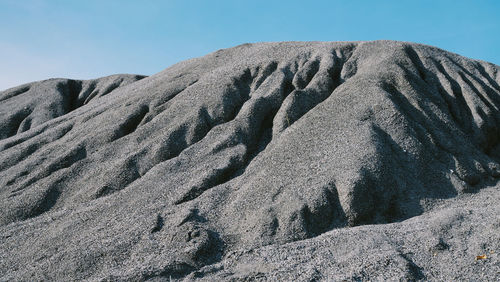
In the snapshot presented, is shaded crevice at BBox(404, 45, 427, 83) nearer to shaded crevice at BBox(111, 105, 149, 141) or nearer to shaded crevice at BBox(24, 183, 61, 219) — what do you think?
shaded crevice at BBox(111, 105, 149, 141)

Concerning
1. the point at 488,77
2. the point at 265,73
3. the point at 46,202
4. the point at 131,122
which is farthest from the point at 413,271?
the point at 488,77

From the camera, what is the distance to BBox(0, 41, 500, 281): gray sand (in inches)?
504

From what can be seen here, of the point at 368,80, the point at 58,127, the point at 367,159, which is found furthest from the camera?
the point at 58,127

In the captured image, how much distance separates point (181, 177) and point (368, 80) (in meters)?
11.4

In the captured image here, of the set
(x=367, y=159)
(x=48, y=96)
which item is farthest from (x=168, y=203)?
(x=48, y=96)

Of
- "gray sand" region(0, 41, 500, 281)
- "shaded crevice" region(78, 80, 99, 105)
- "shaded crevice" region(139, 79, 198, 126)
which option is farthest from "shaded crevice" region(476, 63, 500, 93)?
"shaded crevice" region(78, 80, 99, 105)

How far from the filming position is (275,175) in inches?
675

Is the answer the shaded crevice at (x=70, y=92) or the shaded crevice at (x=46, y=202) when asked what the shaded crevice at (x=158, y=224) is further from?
the shaded crevice at (x=70, y=92)

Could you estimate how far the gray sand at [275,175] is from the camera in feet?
42.0

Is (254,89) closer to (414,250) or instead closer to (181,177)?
(181,177)

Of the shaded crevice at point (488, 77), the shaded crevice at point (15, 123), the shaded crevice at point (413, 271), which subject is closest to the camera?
the shaded crevice at point (413, 271)

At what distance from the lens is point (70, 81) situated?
4853 centimetres

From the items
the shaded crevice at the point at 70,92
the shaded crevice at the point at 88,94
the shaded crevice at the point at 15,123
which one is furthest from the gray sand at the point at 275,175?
the shaded crevice at the point at 88,94

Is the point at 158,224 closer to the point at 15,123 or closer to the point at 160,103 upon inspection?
the point at 160,103
